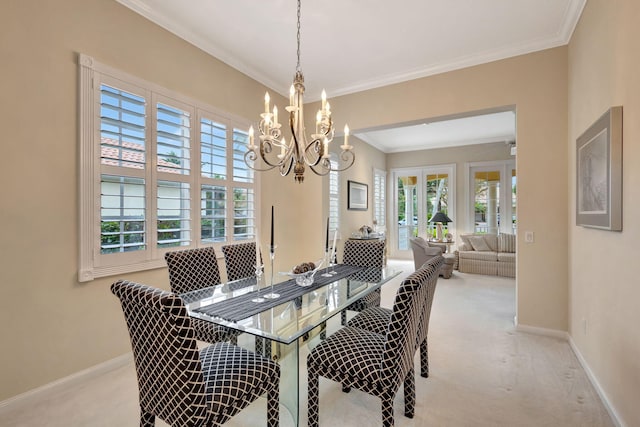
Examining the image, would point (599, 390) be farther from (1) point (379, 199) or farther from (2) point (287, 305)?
(1) point (379, 199)

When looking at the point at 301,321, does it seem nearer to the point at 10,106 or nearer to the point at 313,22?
the point at 10,106

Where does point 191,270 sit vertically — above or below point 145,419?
above

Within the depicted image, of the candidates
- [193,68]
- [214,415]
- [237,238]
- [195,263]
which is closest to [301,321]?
[214,415]

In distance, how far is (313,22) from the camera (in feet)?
8.93

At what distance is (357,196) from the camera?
6.65m

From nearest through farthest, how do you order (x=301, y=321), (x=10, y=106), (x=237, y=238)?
(x=301, y=321) → (x=10, y=106) → (x=237, y=238)

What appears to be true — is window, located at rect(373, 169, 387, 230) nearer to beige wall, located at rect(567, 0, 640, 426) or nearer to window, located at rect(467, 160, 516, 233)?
window, located at rect(467, 160, 516, 233)

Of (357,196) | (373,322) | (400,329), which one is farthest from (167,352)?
(357,196)

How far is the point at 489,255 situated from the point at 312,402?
5.39 metres

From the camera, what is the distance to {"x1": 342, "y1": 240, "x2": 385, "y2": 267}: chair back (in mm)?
2998

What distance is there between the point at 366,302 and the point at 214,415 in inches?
69.3

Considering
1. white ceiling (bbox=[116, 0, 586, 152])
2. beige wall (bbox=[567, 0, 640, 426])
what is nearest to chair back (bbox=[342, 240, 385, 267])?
beige wall (bbox=[567, 0, 640, 426])

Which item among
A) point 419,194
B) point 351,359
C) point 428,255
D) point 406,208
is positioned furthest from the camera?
point 406,208

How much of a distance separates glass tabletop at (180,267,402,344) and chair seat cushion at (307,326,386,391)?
0.19 metres
